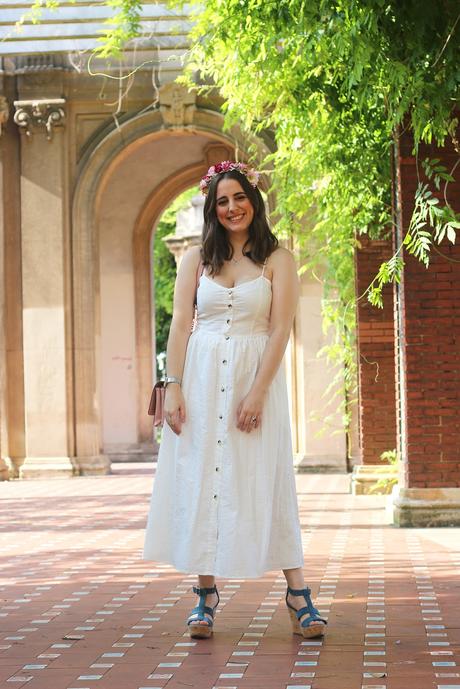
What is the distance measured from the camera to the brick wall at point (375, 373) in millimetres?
14055

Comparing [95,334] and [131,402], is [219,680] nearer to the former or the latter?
[95,334]

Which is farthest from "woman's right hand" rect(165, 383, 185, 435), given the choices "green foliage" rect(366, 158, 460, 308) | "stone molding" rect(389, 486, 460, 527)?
"stone molding" rect(389, 486, 460, 527)

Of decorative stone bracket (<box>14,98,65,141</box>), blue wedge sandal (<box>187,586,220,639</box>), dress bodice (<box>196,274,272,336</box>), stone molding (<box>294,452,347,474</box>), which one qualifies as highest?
decorative stone bracket (<box>14,98,65,141</box>)

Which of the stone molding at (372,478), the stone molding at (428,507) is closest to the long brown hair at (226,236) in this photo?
the stone molding at (428,507)

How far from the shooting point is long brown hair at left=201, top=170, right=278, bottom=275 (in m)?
5.65

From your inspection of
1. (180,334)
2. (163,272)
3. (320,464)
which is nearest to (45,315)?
(320,464)

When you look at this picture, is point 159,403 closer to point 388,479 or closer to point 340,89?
point 340,89

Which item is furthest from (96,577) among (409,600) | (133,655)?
(133,655)

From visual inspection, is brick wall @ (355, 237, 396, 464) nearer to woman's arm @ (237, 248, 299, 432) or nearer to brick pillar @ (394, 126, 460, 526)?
brick pillar @ (394, 126, 460, 526)

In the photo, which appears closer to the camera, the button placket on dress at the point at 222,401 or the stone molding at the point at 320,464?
the button placket on dress at the point at 222,401

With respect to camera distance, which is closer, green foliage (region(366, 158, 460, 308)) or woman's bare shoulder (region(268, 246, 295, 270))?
woman's bare shoulder (region(268, 246, 295, 270))

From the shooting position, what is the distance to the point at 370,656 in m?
4.98

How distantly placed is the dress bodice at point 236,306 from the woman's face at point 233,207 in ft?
0.84

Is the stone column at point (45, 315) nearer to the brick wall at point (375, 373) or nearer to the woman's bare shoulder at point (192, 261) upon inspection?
the brick wall at point (375, 373)
